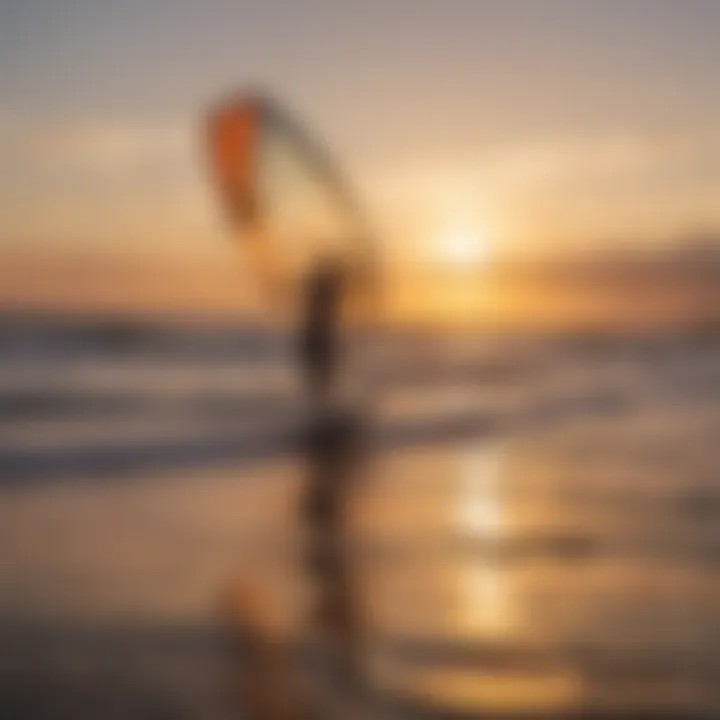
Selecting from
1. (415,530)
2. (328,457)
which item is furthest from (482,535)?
(328,457)

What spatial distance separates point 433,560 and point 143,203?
582mm

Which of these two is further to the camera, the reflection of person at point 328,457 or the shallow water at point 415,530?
the reflection of person at point 328,457

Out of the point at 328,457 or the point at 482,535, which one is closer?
the point at 482,535

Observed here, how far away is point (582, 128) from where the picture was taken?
148 cm

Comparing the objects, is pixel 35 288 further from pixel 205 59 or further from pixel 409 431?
pixel 409 431

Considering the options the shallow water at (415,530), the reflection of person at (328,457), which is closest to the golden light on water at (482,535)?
the shallow water at (415,530)

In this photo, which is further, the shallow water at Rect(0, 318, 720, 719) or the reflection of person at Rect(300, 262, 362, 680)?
the reflection of person at Rect(300, 262, 362, 680)

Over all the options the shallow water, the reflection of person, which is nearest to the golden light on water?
the shallow water

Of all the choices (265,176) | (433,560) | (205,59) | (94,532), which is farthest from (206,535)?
(205,59)

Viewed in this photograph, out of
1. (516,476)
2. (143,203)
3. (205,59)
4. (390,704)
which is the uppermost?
(205,59)

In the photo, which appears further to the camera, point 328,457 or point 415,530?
point 328,457

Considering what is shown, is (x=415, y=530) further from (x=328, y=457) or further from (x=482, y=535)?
(x=328, y=457)

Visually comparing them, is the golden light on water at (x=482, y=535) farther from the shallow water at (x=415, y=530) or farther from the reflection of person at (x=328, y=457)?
the reflection of person at (x=328, y=457)

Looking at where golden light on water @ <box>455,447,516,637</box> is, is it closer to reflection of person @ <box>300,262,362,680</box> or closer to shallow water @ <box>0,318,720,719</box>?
shallow water @ <box>0,318,720,719</box>
